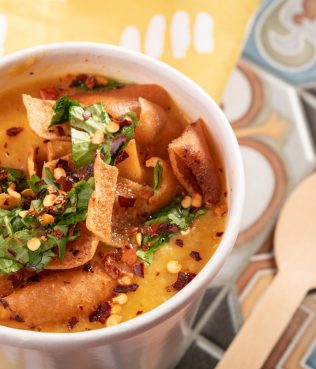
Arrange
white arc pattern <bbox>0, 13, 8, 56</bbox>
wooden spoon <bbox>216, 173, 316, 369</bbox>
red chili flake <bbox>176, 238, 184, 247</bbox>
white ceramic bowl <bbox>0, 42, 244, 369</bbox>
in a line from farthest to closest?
white arc pattern <bbox>0, 13, 8, 56</bbox> → wooden spoon <bbox>216, 173, 316, 369</bbox> → red chili flake <bbox>176, 238, 184, 247</bbox> → white ceramic bowl <bbox>0, 42, 244, 369</bbox>

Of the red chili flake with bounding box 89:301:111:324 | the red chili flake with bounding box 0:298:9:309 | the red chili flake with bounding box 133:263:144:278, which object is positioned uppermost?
the red chili flake with bounding box 133:263:144:278

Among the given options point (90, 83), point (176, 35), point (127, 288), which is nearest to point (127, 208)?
point (127, 288)

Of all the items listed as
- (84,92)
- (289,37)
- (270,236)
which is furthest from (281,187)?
(84,92)

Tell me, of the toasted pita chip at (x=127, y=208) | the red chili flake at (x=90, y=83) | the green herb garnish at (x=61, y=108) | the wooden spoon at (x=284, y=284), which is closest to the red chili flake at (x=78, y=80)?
the red chili flake at (x=90, y=83)

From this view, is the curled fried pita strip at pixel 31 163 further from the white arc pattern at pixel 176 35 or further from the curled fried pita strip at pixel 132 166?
the white arc pattern at pixel 176 35

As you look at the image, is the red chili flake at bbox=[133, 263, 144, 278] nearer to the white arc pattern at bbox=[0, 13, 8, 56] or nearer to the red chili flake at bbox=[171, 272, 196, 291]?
the red chili flake at bbox=[171, 272, 196, 291]

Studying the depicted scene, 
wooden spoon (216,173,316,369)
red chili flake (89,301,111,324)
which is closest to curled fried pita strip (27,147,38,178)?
red chili flake (89,301,111,324)

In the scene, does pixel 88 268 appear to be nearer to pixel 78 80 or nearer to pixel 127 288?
pixel 127 288
